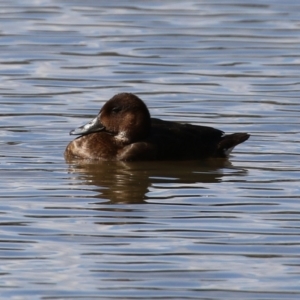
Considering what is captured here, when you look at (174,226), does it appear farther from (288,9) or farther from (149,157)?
(288,9)

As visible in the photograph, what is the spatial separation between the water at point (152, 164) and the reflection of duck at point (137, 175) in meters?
0.02

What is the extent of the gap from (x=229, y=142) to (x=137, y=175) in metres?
1.15

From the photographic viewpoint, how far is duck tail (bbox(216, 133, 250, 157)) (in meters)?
11.6

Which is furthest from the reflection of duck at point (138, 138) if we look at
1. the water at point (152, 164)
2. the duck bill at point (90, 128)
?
the water at point (152, 164)

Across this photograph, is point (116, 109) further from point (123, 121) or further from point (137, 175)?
point (137, 175)

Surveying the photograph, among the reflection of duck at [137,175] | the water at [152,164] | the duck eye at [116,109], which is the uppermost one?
the duck eye at [116,109]

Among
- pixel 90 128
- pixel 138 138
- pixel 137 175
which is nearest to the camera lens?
pixel 137 175

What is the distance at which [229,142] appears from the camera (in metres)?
11.6

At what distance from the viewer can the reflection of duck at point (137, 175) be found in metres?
10.1

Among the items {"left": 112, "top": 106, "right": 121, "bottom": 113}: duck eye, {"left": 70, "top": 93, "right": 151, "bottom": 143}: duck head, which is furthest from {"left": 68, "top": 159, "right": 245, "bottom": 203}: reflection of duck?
{"left": 112, "top": 106, "right": 121, "bottom": 113}: duck eye

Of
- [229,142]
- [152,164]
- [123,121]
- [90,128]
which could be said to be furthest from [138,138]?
[229,142]

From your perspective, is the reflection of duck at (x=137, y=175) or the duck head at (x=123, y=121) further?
the duck head at (x=123, y=121)

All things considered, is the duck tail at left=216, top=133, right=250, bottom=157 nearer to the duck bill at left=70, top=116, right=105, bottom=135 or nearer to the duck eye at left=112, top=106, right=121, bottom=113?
the duck eye at left=112, top=106, right=121, bottom=113

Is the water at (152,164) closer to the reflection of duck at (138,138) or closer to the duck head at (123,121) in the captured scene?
the reflection of duck at (138,138)
